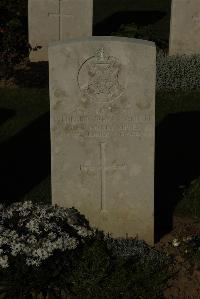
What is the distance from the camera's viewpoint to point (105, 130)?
6883mm

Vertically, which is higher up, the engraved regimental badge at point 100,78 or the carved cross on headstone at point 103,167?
the engraved regimental badge at point 100,78

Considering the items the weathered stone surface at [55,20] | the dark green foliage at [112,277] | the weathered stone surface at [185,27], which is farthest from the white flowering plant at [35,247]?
the weathered stone surface at [55,20]

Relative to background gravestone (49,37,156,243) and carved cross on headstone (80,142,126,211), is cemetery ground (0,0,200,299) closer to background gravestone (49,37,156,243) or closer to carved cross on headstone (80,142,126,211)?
background gravestone (49,37,156,243)

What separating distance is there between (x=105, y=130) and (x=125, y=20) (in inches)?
528

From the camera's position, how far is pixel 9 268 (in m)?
5.89

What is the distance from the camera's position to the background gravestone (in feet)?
21.8

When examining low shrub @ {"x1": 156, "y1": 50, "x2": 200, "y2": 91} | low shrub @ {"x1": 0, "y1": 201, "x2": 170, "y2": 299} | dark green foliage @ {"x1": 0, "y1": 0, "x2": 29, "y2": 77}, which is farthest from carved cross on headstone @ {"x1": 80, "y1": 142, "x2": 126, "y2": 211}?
dark green foliage @ {"x1": 0, "y1": 0, "x2": 29, "y2": 77}

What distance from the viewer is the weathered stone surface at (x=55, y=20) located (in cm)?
1460

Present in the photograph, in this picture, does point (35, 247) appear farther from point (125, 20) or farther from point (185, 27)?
point (125, 20)

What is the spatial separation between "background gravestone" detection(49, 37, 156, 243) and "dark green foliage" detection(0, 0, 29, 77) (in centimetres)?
712

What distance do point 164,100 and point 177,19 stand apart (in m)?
2.76

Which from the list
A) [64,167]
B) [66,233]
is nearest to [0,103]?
[64,167]

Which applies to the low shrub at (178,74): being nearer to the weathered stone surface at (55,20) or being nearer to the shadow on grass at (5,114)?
the weathered stone surface at (55,20)

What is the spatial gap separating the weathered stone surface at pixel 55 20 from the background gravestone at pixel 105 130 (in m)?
8.04
